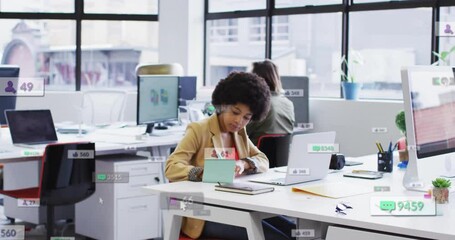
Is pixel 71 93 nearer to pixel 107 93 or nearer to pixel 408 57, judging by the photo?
pixel 107 93

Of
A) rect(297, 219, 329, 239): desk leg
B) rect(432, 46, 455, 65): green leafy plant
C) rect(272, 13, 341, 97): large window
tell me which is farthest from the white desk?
rect(432, 46, 455, 65): green leafy plant

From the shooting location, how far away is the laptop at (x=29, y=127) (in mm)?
4142

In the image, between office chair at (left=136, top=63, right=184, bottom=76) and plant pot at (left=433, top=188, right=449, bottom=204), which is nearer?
plant pot at (left=433, top=188, right=449, bottom=204)

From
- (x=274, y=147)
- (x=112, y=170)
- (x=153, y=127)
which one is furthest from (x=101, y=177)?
(x=274, y=147)

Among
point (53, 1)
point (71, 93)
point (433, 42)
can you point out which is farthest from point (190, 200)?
point (53, 1)

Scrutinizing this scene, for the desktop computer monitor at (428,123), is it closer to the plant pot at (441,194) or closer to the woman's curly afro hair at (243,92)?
the plant pot at (441,194)

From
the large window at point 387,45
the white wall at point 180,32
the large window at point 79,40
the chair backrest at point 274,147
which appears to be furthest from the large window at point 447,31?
the large window at point 79,40

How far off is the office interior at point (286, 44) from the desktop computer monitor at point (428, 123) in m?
2.72

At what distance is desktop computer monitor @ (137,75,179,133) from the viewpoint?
473 centimetres

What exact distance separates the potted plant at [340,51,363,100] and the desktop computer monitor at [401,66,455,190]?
2.99 m

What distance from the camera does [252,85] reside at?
2951 millimetres

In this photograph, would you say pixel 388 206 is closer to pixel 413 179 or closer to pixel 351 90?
pixel 413 179

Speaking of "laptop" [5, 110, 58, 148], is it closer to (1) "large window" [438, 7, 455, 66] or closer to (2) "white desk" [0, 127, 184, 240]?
(2) "white desk" [0, 127, 184, 240]

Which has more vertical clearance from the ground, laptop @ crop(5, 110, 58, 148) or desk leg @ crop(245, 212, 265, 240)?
laptop @ crop(5, 110, 58, 148)
